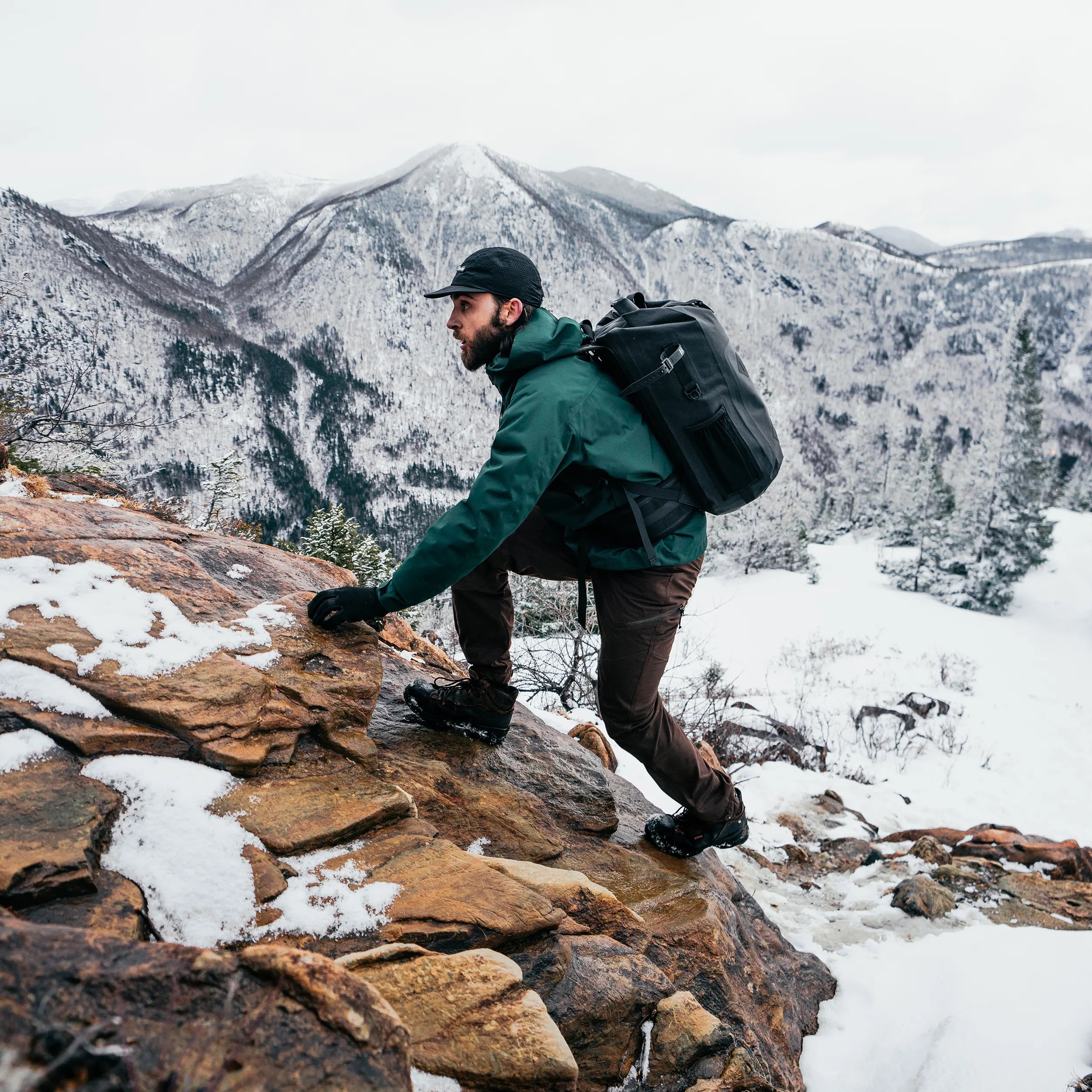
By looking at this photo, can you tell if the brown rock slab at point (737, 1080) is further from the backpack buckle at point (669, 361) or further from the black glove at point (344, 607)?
the backpack buckle at point (669, 361)

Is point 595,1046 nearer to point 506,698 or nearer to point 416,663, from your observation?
point 506,698

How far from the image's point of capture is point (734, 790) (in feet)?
11.8

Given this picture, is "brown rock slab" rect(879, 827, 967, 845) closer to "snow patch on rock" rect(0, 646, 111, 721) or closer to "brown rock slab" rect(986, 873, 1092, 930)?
"brown rock slab" rect(986, 873, 1092, 930)

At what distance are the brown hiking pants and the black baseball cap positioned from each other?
36.9 inches

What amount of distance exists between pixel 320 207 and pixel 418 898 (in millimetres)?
208072

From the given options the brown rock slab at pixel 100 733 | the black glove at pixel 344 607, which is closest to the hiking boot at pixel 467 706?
the black glove at pixel 344 607

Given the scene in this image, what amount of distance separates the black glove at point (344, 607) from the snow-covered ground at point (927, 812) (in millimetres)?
2453

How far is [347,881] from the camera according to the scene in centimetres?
225

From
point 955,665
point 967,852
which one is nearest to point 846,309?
point 955,665

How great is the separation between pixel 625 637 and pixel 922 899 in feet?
9.56

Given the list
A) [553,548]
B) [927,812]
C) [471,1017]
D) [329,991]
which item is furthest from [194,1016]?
[927,812]

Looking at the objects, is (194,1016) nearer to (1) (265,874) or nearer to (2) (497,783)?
(1) (265,874)

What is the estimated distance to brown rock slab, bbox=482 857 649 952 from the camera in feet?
8.18

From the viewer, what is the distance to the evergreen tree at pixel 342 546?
23.3m
